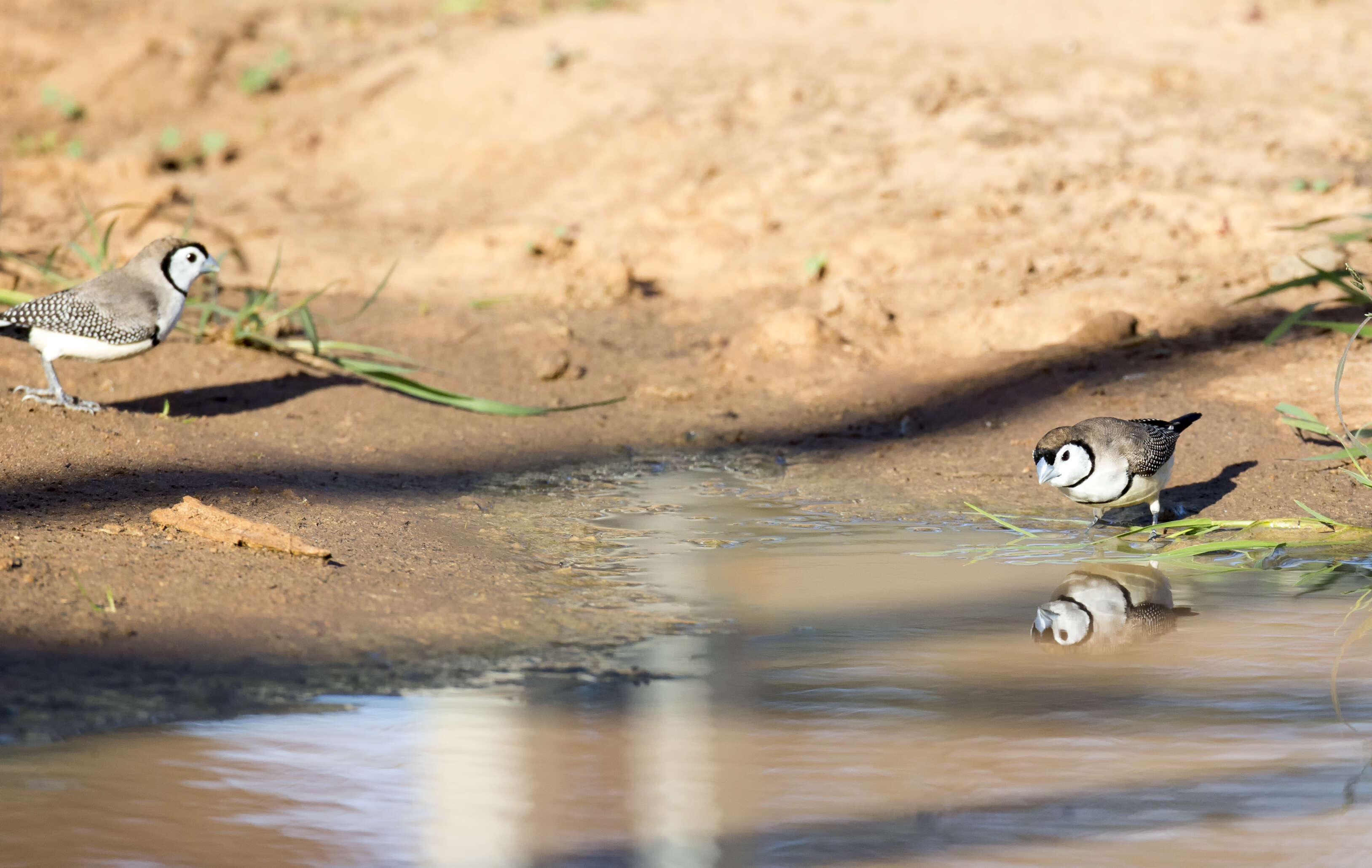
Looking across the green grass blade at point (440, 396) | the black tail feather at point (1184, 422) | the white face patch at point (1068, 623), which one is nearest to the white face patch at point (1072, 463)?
the black tail feather at point (1184, 422)

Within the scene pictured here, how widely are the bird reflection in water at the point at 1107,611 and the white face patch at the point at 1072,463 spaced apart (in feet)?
1.08

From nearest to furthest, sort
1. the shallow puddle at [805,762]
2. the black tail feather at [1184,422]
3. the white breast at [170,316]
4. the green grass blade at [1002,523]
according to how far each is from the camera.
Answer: the shallow puddle at [805,762] → the green grass blade at [1002,523] → the black tail feather at [1184,422] → the white breast at [170,316]

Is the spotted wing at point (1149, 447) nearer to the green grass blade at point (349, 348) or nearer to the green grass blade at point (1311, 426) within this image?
the green grass blade at point (1311, 426)

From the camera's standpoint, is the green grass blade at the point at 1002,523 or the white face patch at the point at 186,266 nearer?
the green grass blade at the point at 1002,523

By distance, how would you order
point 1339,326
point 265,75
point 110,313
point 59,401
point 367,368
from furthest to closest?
point 265,75 < point 367,368 < point 1339,326 < point 110,313 < point 59,401

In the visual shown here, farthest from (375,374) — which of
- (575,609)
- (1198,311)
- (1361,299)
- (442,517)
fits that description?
(1361,299)

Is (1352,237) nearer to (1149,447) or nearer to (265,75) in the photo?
(1149,447)

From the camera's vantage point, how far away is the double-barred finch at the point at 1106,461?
4262 mm

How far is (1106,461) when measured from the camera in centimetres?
424

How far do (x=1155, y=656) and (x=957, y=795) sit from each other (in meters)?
1.05

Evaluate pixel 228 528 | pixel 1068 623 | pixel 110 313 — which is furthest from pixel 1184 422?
pixel 110 313

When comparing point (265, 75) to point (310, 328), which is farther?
point (265, 75)

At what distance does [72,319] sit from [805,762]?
3773 mm

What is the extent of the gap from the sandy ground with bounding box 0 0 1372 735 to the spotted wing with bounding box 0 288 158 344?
1.06 ft
